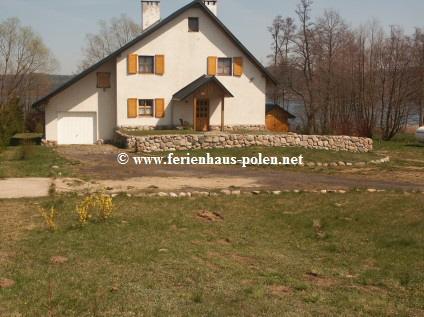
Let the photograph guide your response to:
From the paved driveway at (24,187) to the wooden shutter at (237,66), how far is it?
18.7 metres

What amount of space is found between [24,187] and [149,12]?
1015 inches

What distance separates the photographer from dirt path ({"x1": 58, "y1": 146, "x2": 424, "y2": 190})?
1574cm

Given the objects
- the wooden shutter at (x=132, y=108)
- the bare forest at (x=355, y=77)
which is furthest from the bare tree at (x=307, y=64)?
the wooden shutter at (x=132, y=108)

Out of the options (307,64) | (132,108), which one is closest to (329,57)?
(307,64)

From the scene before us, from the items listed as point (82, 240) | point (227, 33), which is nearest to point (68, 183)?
point (82, 240)

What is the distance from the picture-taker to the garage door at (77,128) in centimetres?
3050

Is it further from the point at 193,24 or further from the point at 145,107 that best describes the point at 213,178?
the point at 193,24

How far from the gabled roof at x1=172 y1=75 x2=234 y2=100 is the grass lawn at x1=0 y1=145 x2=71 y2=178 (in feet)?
31.3

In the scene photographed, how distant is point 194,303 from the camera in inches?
254

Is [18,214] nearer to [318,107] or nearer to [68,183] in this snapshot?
[68,183]

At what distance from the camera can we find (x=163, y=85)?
31.2m

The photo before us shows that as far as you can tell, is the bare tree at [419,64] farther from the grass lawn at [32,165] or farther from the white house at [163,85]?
the grass lawn at [32,165]

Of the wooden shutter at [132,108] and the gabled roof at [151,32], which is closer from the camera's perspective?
the gabled roof at [151,32]

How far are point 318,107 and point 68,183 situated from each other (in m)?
31.8
